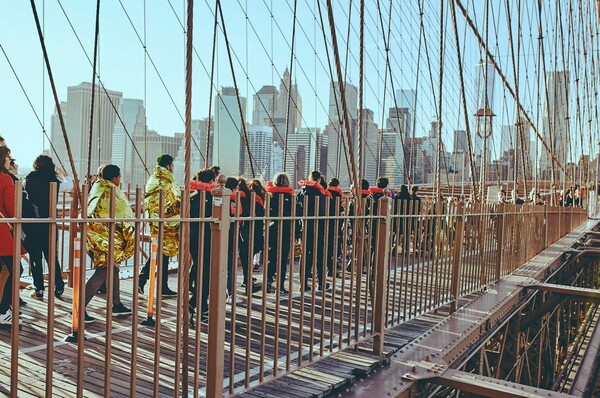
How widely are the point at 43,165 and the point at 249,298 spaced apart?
210cm

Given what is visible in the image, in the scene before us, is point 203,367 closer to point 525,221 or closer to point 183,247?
point 183,247

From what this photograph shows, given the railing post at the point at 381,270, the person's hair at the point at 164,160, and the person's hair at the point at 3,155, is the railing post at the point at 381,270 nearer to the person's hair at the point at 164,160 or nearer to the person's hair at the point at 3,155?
the person's hair at the point at 164,160

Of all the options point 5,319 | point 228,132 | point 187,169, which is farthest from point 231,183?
point 228,132

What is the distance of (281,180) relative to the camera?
4.85 m

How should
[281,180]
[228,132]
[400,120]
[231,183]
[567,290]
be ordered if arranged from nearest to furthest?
[231,183]
[281,180]
[567,290]
[228,132]
[400,120]

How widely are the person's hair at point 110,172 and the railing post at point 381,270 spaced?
143 centimetres

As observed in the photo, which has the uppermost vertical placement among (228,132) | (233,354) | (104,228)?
(228,132)

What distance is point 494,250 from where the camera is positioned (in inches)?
218

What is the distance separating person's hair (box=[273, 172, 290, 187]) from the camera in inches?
191

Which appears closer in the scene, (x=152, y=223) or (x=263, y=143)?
(x=152, y=223)

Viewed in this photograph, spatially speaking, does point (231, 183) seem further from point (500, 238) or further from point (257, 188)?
point (500, 238)

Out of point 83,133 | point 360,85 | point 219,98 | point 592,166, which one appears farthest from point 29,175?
point 592,166

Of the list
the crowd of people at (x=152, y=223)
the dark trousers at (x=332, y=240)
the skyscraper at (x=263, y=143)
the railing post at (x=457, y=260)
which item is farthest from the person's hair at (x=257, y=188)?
the skyscraper at (x=263, y=143)

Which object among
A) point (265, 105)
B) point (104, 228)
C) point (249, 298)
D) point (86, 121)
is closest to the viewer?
point (249, 298)
